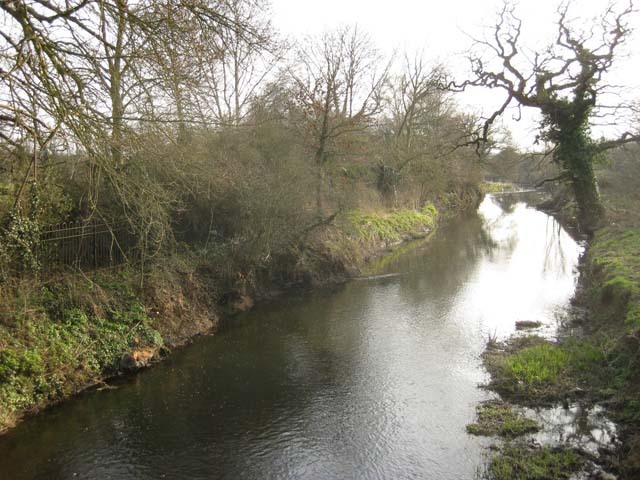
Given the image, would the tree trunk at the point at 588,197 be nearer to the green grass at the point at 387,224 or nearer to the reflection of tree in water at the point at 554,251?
the reflection of tree in water at the point at 554,251

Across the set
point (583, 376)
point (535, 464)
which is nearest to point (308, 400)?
point (535, 464)

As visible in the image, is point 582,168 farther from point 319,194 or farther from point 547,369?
point 547,369

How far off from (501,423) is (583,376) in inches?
84.6

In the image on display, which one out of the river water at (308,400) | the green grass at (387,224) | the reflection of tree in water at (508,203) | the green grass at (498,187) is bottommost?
the river water at (308,400)

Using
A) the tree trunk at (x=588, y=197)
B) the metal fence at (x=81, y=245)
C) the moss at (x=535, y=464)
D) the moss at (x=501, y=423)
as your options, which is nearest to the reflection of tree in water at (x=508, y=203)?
the tree trunk at (x=588, y=197)

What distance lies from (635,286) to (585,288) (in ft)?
14.5

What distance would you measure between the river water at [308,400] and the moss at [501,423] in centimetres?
24

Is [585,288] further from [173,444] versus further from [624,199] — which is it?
[173,444]

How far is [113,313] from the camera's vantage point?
38.5 feet

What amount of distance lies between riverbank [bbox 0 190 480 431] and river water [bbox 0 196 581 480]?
1.69 feet

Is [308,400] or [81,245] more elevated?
[81,245]

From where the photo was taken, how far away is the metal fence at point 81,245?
1140 centimetres

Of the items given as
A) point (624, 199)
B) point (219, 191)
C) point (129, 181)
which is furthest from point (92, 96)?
point (624, 199)

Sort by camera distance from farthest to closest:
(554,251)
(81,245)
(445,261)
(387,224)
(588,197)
A: (387,224) → (554,251) → (445,261) → (588,197) → (81,245)
